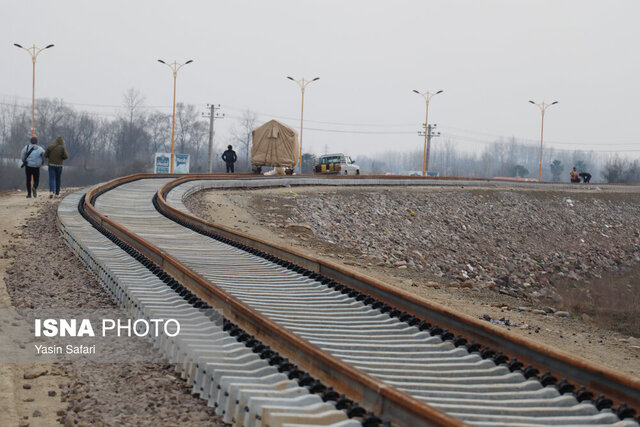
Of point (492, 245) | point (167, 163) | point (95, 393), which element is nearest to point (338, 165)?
point (167, 163)

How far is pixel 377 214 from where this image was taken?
31703mm

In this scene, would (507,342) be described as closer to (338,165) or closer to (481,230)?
(481,230)

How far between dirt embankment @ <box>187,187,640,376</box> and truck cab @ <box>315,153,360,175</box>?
530 inches

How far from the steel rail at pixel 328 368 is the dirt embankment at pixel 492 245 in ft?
13.2

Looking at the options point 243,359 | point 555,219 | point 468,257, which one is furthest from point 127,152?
point 243,359

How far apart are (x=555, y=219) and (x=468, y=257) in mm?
15007

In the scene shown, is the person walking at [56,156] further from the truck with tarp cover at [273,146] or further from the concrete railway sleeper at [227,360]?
the truck with tarp cover at [273,146]

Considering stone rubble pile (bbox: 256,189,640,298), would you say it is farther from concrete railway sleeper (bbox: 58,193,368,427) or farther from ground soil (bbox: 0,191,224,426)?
ground soil (bbox: 0,191,224,426)

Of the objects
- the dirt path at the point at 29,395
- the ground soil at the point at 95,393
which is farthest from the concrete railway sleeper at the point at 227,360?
the dirt path at the point at 29,395

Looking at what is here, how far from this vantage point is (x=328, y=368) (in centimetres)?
481

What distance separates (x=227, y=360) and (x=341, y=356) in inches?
33.7

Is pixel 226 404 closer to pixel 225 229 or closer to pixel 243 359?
pixel 243 359

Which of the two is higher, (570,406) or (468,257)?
(570,406)

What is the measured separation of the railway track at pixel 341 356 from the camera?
441 centimetres
